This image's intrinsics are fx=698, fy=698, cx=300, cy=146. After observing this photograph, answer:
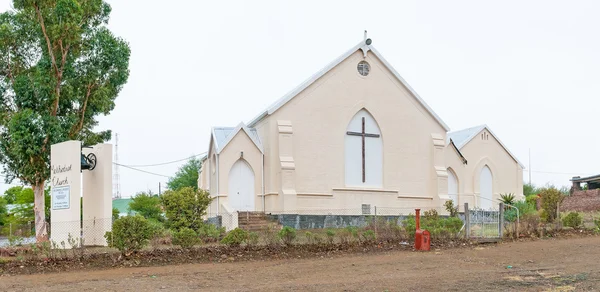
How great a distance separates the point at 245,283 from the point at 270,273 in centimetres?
159

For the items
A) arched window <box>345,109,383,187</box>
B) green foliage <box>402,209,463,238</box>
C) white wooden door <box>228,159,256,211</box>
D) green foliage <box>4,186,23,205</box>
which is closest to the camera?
green foliage <box>402,209,463,238</box>

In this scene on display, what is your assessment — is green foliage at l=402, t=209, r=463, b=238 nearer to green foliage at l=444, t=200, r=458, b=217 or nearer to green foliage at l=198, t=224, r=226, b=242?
green foliage at l=198, t=224, r=226, b=242

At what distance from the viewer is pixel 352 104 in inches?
1427

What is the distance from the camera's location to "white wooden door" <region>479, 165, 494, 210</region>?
43125mm

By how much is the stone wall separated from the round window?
1438cm

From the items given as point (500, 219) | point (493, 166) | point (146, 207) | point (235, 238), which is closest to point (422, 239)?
point (500, 219)

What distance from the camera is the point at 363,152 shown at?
36.4 meters

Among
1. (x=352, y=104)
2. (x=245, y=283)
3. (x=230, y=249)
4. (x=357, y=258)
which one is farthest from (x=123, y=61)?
(x=245, y=283)

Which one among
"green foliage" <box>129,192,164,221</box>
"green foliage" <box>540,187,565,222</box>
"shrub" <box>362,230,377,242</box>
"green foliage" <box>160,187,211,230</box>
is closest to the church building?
"green foliage" <box>540,187,565,222</box>

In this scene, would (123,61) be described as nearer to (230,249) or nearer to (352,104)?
(352,104)

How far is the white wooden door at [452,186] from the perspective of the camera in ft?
136

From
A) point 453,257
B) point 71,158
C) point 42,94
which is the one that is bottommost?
point 453,257

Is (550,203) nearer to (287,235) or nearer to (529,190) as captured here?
(287,235)

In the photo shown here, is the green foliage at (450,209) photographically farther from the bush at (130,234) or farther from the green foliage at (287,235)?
the bush at (130,234)
